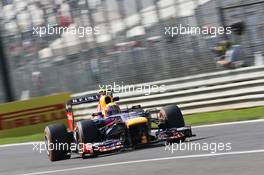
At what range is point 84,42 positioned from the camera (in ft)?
66.3

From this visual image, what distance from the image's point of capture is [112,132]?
36.5ft

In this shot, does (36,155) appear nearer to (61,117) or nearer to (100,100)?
(100,100)

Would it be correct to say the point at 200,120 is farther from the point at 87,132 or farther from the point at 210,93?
the point at 87,132

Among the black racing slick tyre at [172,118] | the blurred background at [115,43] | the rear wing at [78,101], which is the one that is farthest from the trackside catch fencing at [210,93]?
the rear wing at [78,101]

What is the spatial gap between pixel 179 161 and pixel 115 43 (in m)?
10.8

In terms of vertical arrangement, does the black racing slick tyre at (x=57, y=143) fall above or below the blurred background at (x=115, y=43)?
below

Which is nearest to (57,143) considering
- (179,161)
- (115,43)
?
(179,161)

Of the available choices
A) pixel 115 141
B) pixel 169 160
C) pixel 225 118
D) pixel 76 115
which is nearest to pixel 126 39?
pixel 76 115

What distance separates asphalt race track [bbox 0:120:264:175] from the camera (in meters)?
7.96

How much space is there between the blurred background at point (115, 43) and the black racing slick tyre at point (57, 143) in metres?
6.62

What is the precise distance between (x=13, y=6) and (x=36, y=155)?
9.85m

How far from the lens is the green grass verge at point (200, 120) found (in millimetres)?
14273

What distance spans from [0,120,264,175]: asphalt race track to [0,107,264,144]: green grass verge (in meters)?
1.01

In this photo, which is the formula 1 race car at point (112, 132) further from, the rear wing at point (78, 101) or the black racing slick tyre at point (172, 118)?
the rear wing at point (78, 101)
